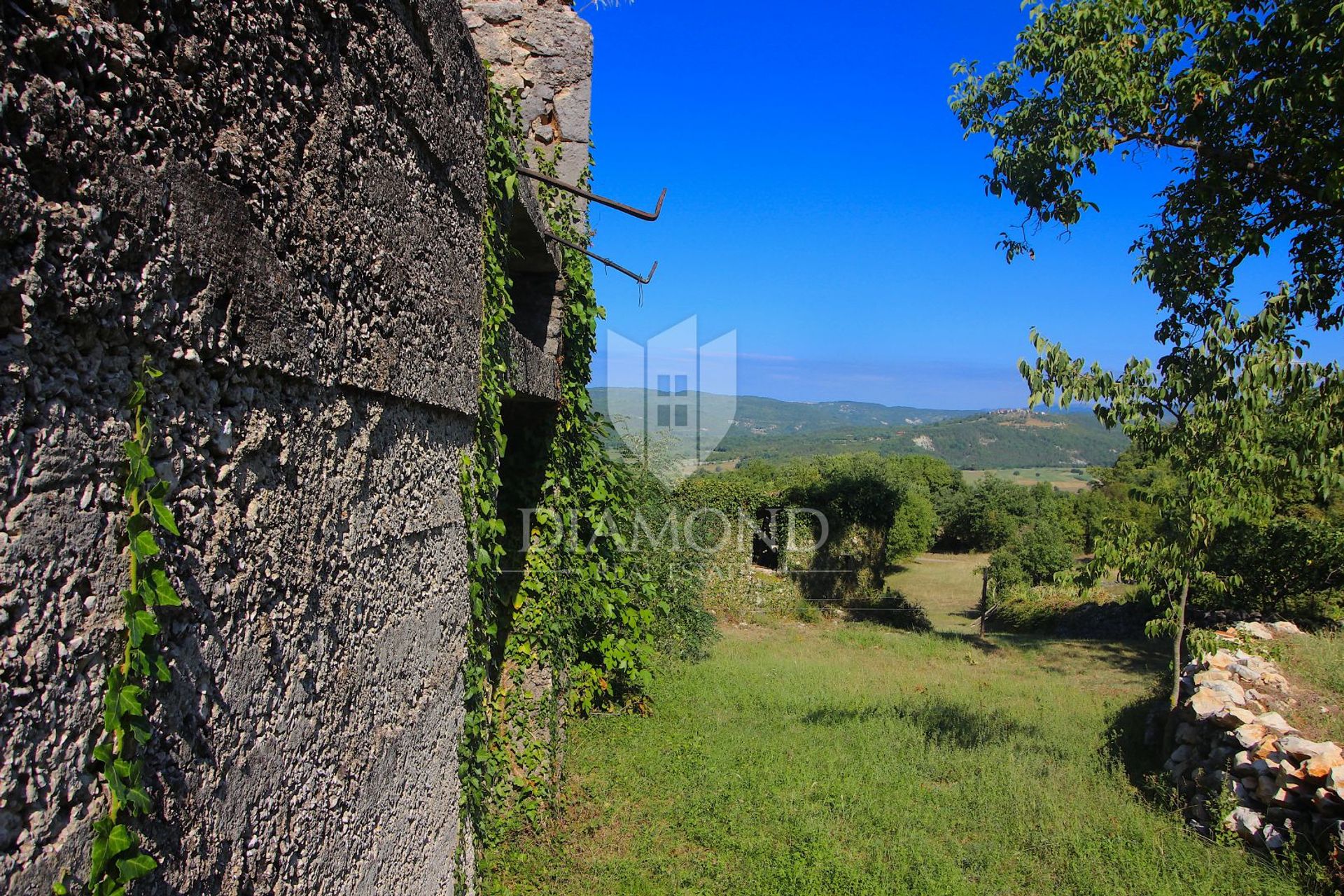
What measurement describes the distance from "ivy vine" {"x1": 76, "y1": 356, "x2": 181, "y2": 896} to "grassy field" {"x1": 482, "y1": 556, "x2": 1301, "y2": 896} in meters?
2.94

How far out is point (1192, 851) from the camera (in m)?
4.71

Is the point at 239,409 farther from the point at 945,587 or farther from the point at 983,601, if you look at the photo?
the point at 945,587

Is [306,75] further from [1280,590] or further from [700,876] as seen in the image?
[1280,590]

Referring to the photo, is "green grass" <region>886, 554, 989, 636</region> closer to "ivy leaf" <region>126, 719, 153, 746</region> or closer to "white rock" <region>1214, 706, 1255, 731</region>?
"white rock" <region>1214, 706, 1255, 731</region>

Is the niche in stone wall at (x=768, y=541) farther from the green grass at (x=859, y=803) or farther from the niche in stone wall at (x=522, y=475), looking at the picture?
the niche in stone wall at (x=522, y=475)

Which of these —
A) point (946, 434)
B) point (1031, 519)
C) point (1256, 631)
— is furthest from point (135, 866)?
point (946, 434)

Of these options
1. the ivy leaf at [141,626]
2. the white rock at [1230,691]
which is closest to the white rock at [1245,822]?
the white rock at [1230,691]

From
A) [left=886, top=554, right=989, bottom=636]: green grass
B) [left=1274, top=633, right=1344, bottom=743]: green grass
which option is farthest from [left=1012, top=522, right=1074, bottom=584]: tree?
[left=1274, top=633, right=1344, bottom=743]: green grass

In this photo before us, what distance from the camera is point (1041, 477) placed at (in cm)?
3412

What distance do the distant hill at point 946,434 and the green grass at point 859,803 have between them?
2142 centimetres

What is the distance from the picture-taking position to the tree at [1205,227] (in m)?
5.40

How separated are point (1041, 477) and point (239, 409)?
123 ft

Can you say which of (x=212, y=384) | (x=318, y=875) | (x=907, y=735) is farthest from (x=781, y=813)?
(x=212, y=384)

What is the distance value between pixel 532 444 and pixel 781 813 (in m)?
3.08
